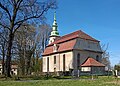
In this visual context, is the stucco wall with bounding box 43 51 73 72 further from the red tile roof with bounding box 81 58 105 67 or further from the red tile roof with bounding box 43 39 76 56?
the red tile roof with bounding box 81 58 105 67

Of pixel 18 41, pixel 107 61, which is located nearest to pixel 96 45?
pixel 107 61

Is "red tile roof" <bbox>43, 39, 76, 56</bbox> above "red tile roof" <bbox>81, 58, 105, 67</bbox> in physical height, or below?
above

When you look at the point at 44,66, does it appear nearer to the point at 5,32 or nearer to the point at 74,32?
the point at 74,32

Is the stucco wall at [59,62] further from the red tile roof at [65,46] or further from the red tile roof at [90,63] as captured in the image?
the red tile roof at [90,63]

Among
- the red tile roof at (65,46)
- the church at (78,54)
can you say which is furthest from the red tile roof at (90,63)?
the red tile roof at (65,46)

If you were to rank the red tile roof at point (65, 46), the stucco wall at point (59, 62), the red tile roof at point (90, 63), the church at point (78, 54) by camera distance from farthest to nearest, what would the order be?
the stucco wall at point (59, 62) < the red tile roof at point (65, 46) < the church at point (78, 54) < the red tile roof at point (90, 63)

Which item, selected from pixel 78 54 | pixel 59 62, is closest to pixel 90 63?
pixel 78 54

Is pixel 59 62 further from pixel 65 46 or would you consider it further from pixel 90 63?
pixel 90 63

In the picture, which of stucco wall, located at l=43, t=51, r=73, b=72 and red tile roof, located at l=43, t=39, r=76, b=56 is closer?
red tile roof, located at l=43, t=39, r=76, b=56

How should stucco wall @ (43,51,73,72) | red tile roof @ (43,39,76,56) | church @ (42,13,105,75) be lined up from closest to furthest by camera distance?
church @ (42,13,105,75) < red tile roof @ (43,39,76,56) < stucco wall @ (43,51,73,72)

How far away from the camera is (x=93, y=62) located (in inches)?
2689

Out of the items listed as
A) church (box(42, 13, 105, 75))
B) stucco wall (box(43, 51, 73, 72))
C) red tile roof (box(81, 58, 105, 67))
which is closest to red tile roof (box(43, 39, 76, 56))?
church (box(42, 13, 105, 75))

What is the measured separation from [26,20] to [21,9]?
1.73 meters

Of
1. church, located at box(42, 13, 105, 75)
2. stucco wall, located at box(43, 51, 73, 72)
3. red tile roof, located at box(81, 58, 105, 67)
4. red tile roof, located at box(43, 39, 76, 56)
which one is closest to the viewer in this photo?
red tile roof, located at box(81, 58, 105, 67)
